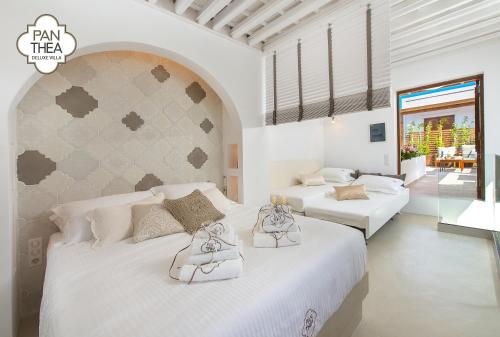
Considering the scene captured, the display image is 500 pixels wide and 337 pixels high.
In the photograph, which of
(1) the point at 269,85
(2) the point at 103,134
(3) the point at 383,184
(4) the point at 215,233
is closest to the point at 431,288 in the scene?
(3) the point at 383,184

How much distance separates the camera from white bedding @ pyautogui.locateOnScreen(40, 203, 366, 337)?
34.0 inches

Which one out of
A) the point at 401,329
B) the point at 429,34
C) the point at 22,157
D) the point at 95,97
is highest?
the point at 429,34

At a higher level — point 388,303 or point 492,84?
point 492,84

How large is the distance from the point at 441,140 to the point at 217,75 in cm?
851

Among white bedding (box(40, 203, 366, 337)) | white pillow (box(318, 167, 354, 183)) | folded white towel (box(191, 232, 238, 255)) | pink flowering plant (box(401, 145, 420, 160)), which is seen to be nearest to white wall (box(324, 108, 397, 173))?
white pillow (box(318, 167, 354, 183))

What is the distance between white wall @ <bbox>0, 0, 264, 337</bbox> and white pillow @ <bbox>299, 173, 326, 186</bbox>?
1.52 m

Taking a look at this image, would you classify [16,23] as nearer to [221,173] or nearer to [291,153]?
[221,173]

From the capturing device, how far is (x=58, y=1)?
163cm

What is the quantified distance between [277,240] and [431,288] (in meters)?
1.64

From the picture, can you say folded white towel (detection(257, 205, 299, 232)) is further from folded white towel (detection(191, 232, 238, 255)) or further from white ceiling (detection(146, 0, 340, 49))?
white ceiling (detection(146, 0, 340, 49))

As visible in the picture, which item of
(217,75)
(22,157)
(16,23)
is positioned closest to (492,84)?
(217,75)

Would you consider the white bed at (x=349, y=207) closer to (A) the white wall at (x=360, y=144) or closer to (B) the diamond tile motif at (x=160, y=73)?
(A) the white wall at (x=360, y=144)

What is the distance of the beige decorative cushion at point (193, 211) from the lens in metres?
1.90

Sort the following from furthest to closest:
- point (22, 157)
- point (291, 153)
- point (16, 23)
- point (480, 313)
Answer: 1. point (291, 153)
2. point (22, 157)
3. point (480, 313)
4. point (16, 23)
